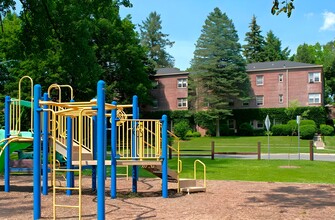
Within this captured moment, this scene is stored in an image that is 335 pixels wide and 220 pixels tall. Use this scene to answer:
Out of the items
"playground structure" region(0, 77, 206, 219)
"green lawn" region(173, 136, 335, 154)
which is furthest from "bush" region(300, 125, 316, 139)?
"playground structure" region(0, 77, 206, 219)

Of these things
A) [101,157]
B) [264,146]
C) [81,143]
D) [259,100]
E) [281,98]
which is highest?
[281,98]

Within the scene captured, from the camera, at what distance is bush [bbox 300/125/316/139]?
160ft

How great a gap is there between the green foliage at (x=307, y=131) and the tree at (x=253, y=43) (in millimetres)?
44883

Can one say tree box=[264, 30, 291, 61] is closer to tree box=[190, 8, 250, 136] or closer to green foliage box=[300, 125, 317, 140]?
tree box=[190, 8, 250, 136]

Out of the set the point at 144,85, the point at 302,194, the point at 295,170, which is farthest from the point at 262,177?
the point at 144,85

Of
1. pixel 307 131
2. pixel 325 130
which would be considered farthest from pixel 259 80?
pixel 307 131

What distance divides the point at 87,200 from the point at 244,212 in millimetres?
4039

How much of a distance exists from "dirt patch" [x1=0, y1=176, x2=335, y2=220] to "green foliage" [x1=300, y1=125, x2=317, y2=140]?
36211 millimetres

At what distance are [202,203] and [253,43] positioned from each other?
87.6 metres

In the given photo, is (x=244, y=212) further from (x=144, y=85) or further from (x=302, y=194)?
(x=144, y=85)

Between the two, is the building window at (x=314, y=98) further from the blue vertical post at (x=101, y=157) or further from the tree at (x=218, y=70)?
the blue vertical post at (x=101, y=157)

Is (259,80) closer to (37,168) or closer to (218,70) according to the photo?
(218,70)

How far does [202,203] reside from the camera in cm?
1038

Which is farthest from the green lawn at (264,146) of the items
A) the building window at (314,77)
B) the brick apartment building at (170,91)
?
the brick apartment building at (170,91)
